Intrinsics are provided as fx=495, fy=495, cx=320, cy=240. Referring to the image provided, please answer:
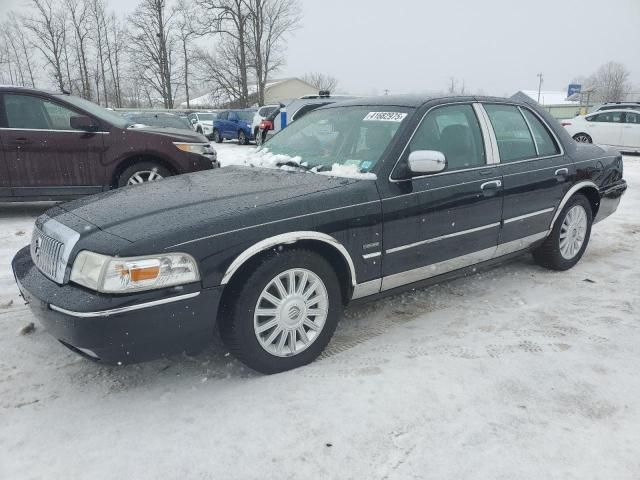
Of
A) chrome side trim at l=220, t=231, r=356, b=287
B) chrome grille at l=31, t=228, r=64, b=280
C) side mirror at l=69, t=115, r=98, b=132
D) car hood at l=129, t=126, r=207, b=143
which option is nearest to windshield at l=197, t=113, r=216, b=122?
car hood at l=129, t=126, r=207, b=143

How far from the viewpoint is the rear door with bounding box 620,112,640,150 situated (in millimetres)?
14539

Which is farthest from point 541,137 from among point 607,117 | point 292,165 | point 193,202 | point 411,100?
point 607,117

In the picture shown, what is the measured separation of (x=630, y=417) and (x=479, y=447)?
2.72 feet

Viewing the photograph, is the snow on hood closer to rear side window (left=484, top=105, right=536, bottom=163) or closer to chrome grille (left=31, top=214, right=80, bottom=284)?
rear side window (left=484, top=105, right=536, bottom=163)

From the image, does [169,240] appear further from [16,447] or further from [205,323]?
[16,447]

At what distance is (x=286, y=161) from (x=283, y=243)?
107 cm

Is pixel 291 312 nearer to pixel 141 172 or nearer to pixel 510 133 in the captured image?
pixel 510 133

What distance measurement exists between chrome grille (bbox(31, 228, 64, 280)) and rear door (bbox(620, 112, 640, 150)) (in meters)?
16.2

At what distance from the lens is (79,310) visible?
2230 mm

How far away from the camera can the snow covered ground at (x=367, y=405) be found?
2.10 meters

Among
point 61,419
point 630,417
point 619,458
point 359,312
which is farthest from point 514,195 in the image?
point 61,419

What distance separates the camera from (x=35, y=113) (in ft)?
Answer: 20.0

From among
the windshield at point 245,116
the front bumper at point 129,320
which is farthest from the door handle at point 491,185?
the windshield at point 245,116

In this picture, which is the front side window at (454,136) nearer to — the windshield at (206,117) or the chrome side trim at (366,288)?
the chrome side trim at (366,288)
